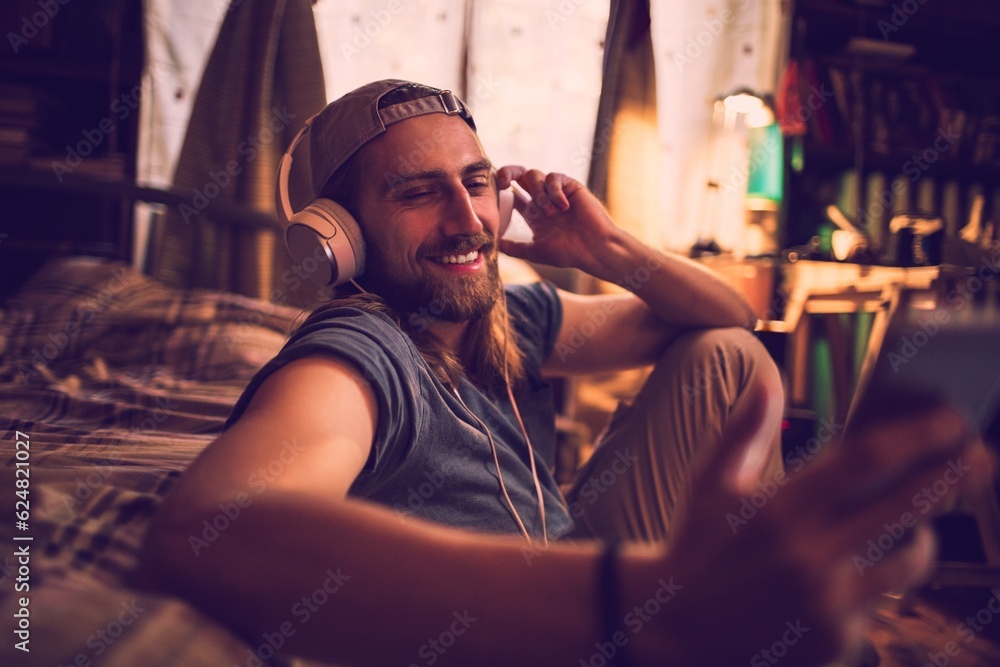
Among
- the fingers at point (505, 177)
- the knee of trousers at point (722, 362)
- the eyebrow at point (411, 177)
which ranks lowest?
the knee of trousers at point (722, 362)

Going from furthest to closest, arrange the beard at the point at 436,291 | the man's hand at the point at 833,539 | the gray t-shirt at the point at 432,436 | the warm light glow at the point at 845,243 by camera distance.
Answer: the warm light glow at the point at 845,243 < the beard at the point at 436,291 < the gray t-shirt at the point at 432,436 < the man's hand at the point at 833,539

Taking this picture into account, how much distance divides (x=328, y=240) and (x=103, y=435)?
59 cm

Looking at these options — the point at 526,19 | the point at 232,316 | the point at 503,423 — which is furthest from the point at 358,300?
the point at 526,19

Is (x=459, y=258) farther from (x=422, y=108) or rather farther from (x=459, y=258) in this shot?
(x=422, y=108)

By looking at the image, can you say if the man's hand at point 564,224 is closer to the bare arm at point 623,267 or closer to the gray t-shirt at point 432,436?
the bare arm at point 623,267

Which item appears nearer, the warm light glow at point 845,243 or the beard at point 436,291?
the beard at point 436,291

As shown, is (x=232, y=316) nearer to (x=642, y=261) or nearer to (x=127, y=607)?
(x=642, y=261)

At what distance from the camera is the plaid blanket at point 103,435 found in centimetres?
43

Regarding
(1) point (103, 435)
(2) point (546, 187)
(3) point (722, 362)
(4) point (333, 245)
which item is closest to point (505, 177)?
(2) point (546, 187)

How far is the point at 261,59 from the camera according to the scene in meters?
2.63

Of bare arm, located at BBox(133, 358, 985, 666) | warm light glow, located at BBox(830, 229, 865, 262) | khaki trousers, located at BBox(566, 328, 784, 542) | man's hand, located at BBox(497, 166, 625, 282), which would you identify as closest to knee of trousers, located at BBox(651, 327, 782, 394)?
khaki trousers, located at BBox(566, 328, 784, 542)

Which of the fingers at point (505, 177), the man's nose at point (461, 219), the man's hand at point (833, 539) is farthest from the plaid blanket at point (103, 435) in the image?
the fingers at point (505, 177)

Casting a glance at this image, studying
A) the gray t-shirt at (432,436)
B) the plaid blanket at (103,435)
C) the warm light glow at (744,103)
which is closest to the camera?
the plaid blanket at (103,435)

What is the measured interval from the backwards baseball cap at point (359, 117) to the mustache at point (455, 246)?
19 cm
